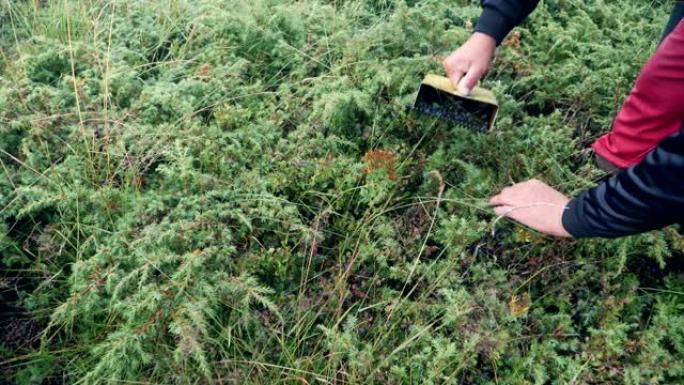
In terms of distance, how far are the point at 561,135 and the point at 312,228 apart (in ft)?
4.71

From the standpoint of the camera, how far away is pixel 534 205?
2482 millimetres

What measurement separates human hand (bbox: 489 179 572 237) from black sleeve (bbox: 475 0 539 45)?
28.8 inches

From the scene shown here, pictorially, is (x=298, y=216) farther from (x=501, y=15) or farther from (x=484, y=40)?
(x=501, y=15)

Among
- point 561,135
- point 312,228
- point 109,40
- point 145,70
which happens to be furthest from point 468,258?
point 109,40

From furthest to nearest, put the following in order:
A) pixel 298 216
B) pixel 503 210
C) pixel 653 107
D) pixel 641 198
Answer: pixel 298 216, pixel 503 210, pixel 653 107, pixel 641 198

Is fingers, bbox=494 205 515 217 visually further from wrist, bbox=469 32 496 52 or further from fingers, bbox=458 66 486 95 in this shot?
wrist, bbox=469 32 496 52

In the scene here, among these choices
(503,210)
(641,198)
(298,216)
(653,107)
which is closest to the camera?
(641,198)

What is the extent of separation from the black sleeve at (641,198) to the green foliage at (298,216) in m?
0.45

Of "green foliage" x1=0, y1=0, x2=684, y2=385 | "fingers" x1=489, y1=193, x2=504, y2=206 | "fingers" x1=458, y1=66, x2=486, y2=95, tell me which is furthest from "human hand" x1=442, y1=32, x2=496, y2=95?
"fingers" x1=489, y1=193, x2=504, y2=206

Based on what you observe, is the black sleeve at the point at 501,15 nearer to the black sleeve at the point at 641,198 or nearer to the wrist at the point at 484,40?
the wrist at the point at 484,40

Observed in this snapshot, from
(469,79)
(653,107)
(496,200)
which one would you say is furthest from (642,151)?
(469,79)

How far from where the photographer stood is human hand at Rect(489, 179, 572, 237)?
2.40 metres

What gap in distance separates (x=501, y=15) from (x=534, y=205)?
3.00ft

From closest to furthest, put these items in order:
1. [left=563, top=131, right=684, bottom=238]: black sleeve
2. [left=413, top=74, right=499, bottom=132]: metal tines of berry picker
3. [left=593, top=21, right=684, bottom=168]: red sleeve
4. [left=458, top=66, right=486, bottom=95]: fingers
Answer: [left=563, top=131, right=684, bottom=238]: black sleeve → [left=593, top=21, right=684, bottom=168]: red sleeve → [left=458, top=66, right=486, bottom=95]: fingers → [left=413, top=74, right=499, bottom=132]: metal tines of berry picker
